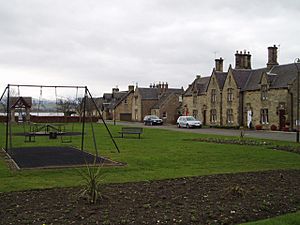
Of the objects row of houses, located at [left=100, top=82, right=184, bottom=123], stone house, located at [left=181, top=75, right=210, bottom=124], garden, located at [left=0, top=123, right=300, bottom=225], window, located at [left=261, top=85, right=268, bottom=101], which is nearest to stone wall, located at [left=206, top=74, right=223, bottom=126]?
stone house, located at [left=181, top=75, right=210, bottom=124]

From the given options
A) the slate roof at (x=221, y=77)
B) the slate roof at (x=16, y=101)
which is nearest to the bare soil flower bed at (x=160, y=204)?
the slate roof at (x=16, y=101)

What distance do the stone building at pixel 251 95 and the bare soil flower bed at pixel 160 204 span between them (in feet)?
120

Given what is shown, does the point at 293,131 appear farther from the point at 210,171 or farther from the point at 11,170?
the point at 11,170

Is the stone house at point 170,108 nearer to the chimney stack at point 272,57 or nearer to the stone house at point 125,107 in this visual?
the stone house at point 125,107

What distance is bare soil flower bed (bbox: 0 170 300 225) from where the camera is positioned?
778 centimetres

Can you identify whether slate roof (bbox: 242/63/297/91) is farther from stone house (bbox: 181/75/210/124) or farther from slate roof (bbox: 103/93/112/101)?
slate roof (bbox: 103/93/112/101)

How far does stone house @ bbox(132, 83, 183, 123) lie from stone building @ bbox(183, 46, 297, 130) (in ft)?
38.2

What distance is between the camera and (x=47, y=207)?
335 inches

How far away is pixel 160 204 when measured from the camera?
8867mm

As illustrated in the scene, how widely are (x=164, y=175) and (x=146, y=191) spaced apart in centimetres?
285

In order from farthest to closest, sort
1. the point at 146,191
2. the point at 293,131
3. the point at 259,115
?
the point at 259,115 → the point at 293,131 → the point at 146,191

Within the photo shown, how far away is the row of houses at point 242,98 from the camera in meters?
46.6

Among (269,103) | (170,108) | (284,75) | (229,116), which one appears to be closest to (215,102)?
(229,116)

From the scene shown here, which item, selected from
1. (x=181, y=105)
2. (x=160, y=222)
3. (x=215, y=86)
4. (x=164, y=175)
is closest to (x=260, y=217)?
(x=160, y=222)
